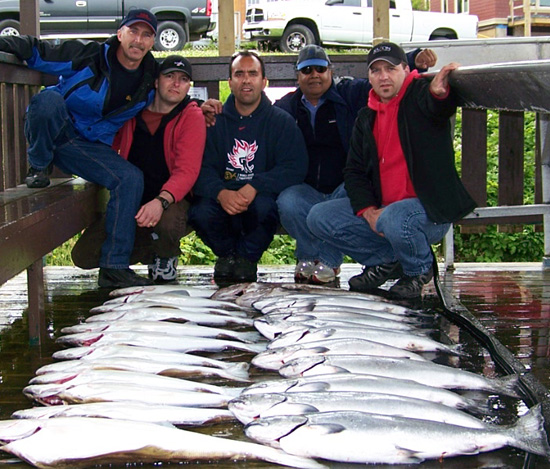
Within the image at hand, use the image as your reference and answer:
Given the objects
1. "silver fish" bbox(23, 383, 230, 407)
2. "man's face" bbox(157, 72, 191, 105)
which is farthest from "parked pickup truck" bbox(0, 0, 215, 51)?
"silver fish" bbox(23, 383, 230, 407)

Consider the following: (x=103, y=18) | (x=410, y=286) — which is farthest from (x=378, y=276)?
(x=103, y=18)

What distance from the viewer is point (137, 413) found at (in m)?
2.84

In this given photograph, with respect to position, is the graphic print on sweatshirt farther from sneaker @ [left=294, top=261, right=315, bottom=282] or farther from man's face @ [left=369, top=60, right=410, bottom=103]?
man's face @ [left=369, top=60, right=410, bottom=103]

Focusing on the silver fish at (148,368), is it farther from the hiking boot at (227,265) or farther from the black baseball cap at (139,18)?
the black baseball cap at (139,18)

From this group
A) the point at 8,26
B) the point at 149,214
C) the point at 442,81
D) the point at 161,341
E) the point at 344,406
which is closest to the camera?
the point at 344,406

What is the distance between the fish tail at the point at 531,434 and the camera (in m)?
2.64

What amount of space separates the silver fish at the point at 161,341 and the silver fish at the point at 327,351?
0.86 ft

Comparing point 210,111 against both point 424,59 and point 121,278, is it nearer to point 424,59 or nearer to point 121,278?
point 121,278

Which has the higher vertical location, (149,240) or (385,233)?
(385,233)

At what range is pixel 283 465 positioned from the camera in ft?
8.68

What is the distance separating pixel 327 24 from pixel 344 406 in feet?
54.2

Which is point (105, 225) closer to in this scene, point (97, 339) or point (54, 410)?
point (97, 339)

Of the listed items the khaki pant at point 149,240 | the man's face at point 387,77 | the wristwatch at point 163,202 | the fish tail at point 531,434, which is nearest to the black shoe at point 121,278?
the khaki pant at point 149,240

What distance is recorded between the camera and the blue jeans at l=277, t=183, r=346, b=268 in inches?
207
